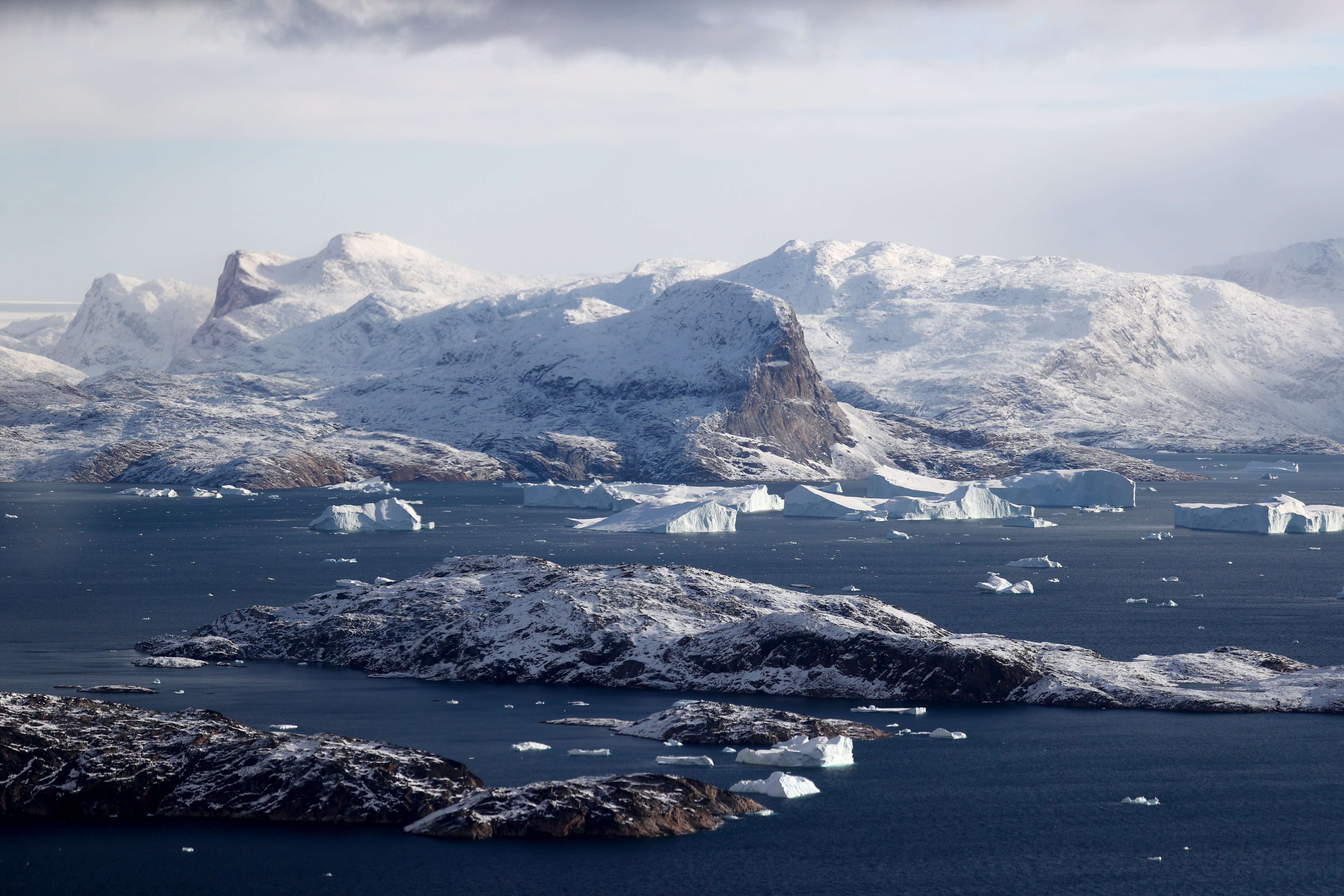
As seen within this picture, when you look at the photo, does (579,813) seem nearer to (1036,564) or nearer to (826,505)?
(1036,564)

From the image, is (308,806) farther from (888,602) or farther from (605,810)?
(888,602)

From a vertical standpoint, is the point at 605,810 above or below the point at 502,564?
below

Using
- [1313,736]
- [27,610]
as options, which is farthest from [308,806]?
[27,610]

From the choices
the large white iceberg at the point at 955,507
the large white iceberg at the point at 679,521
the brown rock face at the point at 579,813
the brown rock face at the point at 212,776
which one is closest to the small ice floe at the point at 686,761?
the brown rock face at the point at 579,813

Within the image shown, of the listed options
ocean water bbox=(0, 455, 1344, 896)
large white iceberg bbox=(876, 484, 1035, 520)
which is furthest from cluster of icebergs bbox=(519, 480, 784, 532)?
ocean water bbox=(0, 455, 1344, 896)

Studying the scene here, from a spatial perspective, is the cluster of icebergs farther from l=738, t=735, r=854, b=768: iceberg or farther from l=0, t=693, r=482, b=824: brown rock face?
l=0, t=693, r=482, b=824: brown rock face

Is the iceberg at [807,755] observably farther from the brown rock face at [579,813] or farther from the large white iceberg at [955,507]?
the large white iceberg at [955,507]
